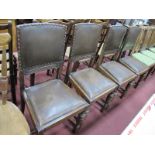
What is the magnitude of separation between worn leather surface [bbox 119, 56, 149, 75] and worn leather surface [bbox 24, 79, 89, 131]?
0.99m

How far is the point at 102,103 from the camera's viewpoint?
6.43ft

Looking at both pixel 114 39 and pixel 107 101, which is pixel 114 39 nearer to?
pixel 114 39

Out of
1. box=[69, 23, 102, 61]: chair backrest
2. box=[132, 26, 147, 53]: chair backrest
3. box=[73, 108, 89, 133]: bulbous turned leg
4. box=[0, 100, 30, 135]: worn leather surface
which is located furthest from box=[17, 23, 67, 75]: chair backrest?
box=[132, 26, 147, 53]: chair backrest

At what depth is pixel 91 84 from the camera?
1464 millimetres

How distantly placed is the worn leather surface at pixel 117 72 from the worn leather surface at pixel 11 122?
1015 mm

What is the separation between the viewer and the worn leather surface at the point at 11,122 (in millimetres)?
902

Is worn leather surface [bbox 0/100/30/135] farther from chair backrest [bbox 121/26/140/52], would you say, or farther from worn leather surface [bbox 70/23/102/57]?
chair backrest [bbox 121/26/140/52]

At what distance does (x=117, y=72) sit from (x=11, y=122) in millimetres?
1189

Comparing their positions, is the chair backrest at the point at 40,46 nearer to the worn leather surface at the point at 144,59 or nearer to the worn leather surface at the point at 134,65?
the worn leather surface at the point at 134,65

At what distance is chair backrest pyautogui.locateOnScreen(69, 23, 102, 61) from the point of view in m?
1.42
